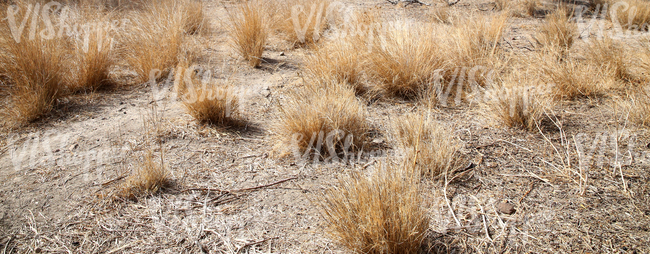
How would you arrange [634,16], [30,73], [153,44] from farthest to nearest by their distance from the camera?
1. [634,16]
2. [153,44]
3. [30,73]

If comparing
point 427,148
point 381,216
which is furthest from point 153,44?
point 381,216

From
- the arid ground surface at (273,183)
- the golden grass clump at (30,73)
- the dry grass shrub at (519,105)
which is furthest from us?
the golden grass clump at (30,73)

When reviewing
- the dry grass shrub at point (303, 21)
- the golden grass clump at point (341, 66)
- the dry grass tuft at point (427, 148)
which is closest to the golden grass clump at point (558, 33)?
the golden grass clump at point (341, 66)

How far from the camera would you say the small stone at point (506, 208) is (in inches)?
88.2

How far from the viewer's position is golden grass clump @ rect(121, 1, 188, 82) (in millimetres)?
4016

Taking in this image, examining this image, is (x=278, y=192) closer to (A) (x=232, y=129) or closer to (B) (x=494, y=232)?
(A) (x=232, y=129)

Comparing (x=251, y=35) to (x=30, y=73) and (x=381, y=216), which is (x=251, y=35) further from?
(x=381, y=216)

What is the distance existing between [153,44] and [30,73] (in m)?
1.05

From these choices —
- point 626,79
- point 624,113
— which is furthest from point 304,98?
point 626,79

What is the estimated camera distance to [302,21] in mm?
5211

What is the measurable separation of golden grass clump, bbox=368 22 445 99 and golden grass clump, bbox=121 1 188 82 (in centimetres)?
189

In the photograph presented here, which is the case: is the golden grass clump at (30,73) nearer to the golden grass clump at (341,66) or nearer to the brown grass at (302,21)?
the golden grass clump at (341,66)

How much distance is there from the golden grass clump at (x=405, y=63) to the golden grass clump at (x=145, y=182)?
1.92m

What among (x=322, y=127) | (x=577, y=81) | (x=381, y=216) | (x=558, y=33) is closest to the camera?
(x=381, y=216)
